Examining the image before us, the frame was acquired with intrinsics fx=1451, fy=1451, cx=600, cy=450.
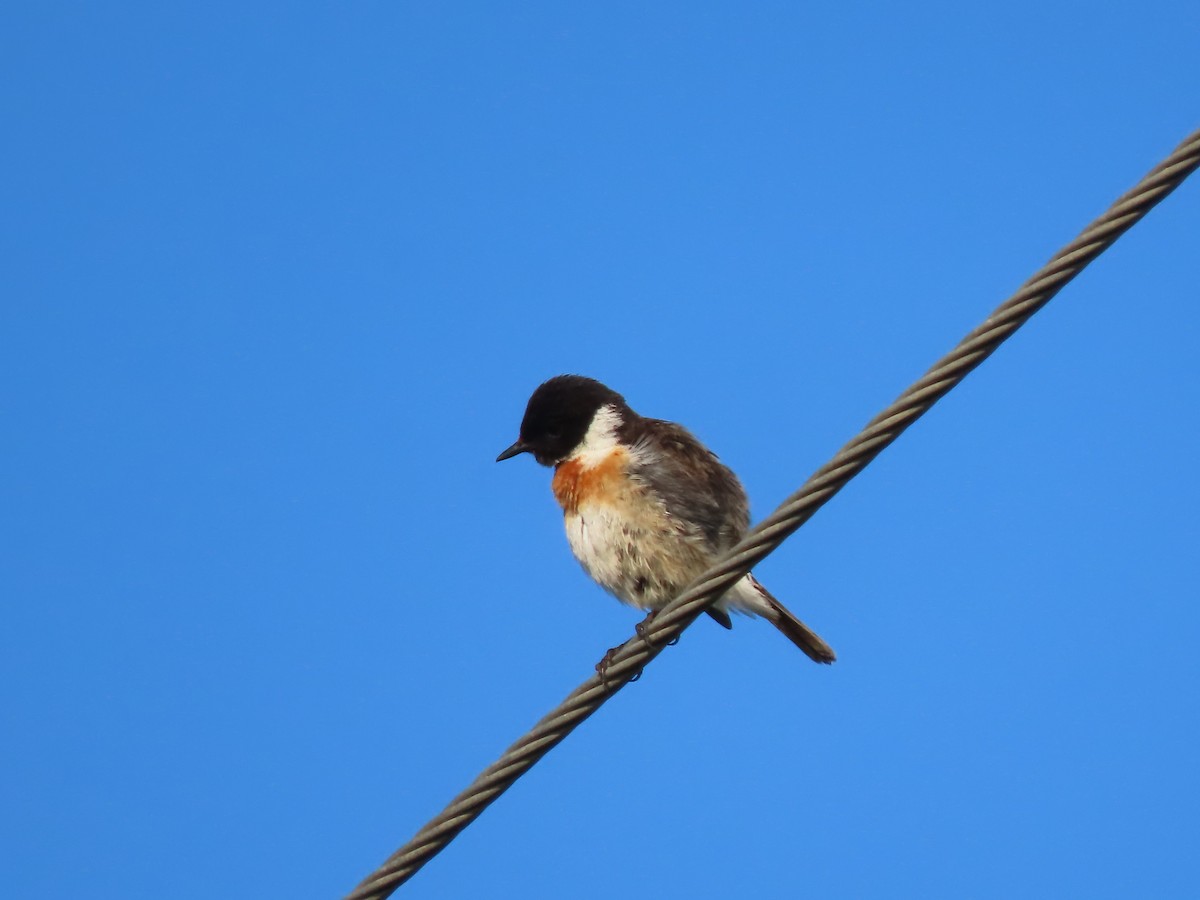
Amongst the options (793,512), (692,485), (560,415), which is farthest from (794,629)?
(793,512)

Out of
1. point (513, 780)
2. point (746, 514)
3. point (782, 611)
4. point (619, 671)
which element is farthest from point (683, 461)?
point (513, 780)

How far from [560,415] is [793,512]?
139 inches

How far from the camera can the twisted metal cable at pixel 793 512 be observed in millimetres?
3652

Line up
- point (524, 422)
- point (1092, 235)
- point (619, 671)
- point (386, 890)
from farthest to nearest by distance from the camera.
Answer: point (524, 422), point (619, 671), point (386, 890), point (1092, 235)

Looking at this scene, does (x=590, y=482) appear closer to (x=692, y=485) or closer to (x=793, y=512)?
(x=692, y=485)

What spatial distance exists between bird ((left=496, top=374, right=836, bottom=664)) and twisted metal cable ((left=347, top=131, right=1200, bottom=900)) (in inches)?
62.2

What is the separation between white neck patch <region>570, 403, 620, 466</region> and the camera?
7051mm

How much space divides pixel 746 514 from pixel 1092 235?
11.6ft

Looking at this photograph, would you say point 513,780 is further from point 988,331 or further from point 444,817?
point 988,331

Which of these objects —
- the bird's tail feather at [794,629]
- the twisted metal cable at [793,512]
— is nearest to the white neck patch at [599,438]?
the bird's tail feather at [794,629]

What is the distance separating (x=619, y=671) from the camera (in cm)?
486

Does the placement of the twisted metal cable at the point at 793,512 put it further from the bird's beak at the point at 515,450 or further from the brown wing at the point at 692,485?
the bird's beak at the point at 515,450

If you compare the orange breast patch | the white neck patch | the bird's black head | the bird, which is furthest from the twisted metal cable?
the bird's black head

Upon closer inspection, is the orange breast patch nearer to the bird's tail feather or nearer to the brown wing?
the brown wing
